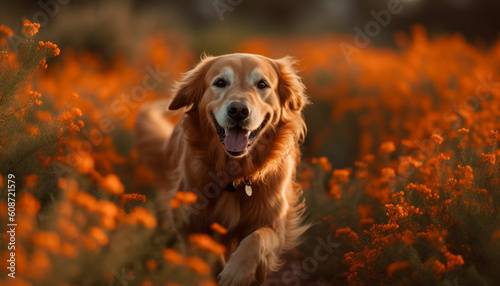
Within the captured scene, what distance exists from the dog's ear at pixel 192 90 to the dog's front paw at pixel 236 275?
50.6 inches

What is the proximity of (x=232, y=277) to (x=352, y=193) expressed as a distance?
1.63 metres

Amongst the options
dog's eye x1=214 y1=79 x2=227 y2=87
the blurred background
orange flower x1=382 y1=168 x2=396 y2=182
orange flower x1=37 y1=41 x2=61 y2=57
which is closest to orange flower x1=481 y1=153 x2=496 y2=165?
orange flower x1=382 y1=168 x2=396 y2=182

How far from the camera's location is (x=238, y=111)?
278 centimetres

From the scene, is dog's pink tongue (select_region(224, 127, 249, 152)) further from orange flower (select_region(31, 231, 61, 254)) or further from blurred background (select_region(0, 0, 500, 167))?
orange flower (select_region(31, 231, 61, 254))

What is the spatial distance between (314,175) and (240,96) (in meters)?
1.73

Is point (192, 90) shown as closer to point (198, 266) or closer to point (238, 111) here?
point (238, 111)

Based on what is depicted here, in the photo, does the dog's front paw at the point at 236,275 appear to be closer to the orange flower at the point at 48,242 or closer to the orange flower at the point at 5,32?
the orange flower at the point at 48,242

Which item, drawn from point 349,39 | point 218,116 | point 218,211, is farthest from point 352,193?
point 349,39

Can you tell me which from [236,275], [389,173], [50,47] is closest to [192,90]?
[50,47]

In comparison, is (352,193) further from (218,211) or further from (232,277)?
(232,277)

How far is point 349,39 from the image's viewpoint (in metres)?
9.48

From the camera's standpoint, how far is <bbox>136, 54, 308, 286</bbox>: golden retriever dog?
293 cm

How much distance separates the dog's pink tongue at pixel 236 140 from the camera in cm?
293

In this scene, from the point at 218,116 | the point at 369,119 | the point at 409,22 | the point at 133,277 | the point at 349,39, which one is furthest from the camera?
the point at 409,22
